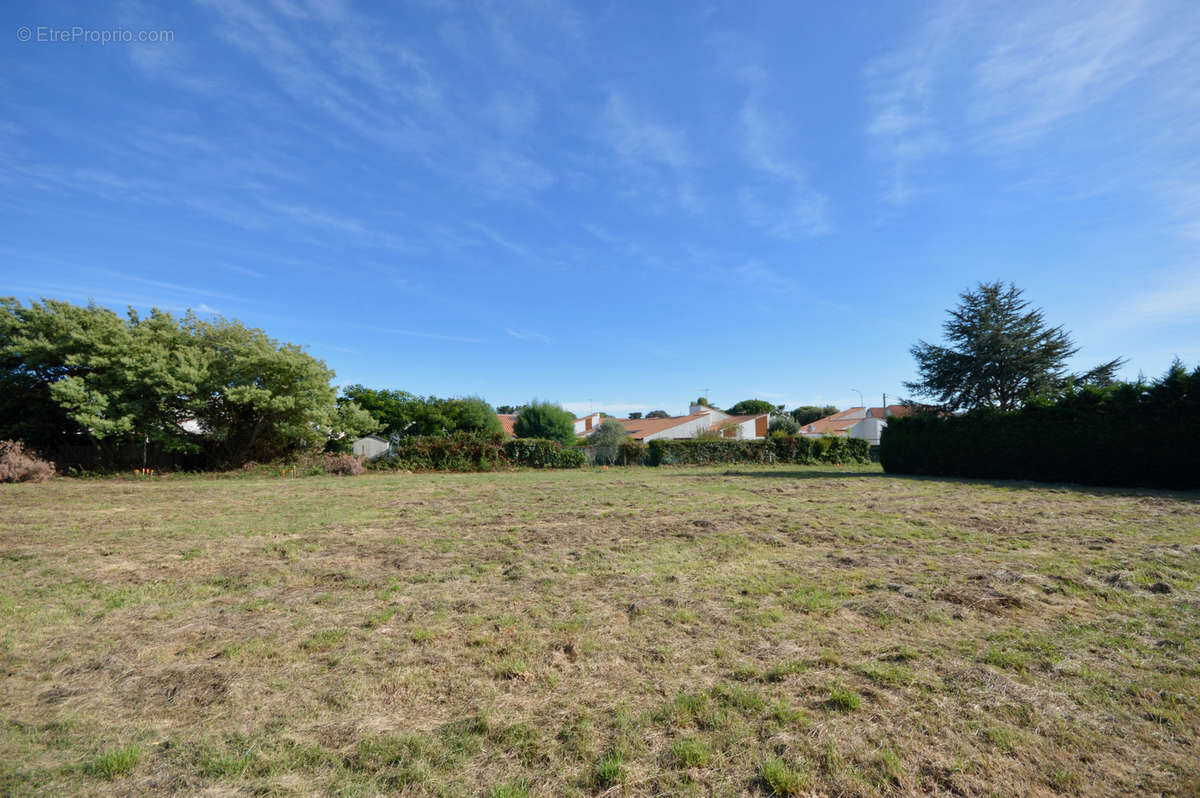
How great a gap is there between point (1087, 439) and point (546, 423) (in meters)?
29.8

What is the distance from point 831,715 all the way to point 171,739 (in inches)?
118

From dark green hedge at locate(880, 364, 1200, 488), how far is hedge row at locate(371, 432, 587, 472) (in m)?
15.1

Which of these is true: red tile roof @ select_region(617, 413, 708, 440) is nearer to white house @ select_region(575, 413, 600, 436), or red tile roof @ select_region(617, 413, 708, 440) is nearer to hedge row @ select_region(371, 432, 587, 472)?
white house @ select_region(575, 413, 600, 436)

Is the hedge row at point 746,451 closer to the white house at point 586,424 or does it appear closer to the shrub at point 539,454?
the shrub at point 539,454

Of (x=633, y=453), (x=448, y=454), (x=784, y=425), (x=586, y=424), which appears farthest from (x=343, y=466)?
(x=586, y=424)

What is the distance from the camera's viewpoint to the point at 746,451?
84.4ft

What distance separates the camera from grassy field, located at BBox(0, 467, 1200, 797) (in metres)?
2.05

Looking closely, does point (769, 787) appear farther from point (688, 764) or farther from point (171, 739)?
point (171, 739)

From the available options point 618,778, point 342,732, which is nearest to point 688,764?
point 618,778

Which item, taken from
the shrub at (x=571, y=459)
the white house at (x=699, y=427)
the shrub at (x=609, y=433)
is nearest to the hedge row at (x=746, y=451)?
the shrub at (x=571, y=459)

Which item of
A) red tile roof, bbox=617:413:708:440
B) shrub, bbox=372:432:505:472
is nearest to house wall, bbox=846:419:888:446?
red tile roof, bbox=617:413:708:440

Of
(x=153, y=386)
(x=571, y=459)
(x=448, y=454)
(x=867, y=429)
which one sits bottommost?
(x=571, y=459)

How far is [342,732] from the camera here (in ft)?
7.66

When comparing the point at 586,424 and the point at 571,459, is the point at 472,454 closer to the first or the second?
the point at 571,459
